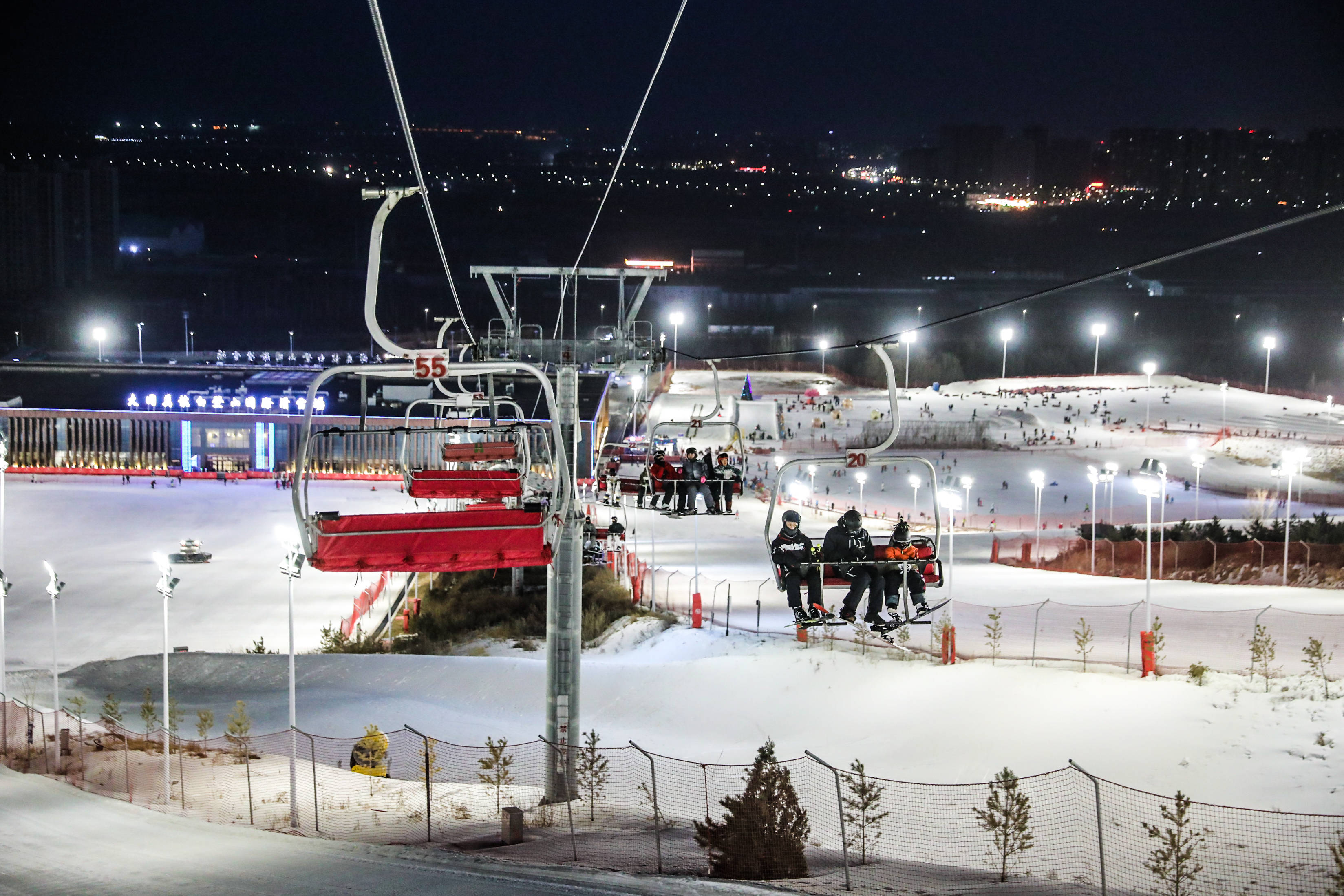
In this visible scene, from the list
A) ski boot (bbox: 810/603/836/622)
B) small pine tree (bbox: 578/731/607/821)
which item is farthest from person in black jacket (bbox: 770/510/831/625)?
Answer: small pine tree (bbox: 578/731/607/821)

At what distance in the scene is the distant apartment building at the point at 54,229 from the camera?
92.8 metres

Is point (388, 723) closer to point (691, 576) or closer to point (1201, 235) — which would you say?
point (691, 576)

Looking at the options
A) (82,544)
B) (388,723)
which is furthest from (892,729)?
(82,544)

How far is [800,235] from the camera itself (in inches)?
5022

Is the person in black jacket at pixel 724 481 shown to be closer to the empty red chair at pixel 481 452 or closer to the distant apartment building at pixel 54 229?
the empty red chair at pixel 481 452

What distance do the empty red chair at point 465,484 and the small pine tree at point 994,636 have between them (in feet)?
18.6

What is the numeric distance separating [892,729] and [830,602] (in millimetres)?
6098

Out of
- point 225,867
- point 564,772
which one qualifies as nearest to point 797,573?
point 564,772

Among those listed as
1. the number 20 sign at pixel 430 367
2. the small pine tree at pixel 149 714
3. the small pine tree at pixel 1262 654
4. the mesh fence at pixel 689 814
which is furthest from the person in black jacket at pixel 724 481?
the small pine tree at pixel 149 714

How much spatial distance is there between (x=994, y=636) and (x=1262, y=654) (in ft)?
9.45

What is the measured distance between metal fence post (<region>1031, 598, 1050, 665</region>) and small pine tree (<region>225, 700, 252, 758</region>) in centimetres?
811

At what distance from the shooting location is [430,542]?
→ 5.96 metres

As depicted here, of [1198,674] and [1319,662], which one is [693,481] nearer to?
[1198,674]

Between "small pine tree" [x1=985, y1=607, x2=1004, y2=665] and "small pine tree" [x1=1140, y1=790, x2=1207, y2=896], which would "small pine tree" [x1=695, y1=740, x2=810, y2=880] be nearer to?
"small pine tree" [x1=1140, y1=790, x2=1207, y2=896]
